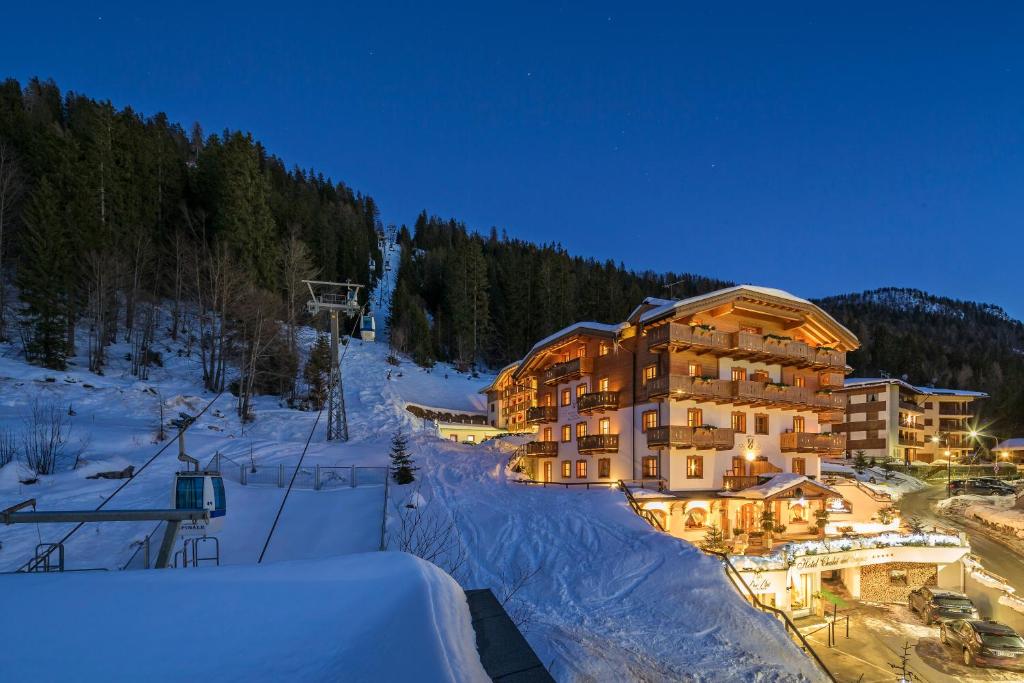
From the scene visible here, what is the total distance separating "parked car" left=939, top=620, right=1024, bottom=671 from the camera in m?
17.4

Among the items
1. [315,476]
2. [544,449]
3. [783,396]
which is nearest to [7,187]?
[315,476]

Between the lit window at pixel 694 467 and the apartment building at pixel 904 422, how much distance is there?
4017 centimetres

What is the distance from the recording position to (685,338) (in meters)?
25.5

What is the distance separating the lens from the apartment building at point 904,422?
56281 millimetres

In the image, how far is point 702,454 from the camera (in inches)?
1030

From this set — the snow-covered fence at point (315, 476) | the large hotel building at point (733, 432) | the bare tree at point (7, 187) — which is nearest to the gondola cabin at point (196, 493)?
the snow-covered fence at point (315, 476)

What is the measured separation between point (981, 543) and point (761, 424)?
18.3 metres

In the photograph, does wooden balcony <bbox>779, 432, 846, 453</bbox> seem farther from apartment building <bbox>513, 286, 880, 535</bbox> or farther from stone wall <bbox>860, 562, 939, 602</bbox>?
stone wall <bbox>860, 562, 939, 602</bbox>

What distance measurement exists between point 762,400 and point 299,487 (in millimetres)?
23452

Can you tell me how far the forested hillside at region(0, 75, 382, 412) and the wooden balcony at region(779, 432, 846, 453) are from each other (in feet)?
109

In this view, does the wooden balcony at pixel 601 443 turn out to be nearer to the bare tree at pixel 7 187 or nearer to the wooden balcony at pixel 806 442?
the wooden balcony at pixel 806 442

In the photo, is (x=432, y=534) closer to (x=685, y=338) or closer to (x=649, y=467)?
(x=649, y=467)

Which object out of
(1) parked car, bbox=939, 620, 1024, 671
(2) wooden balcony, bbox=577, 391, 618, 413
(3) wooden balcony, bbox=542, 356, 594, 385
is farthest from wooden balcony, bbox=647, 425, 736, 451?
(1) parked car, bbox=939, 620, 1024, 671

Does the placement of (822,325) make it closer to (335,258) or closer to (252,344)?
(252,344)
